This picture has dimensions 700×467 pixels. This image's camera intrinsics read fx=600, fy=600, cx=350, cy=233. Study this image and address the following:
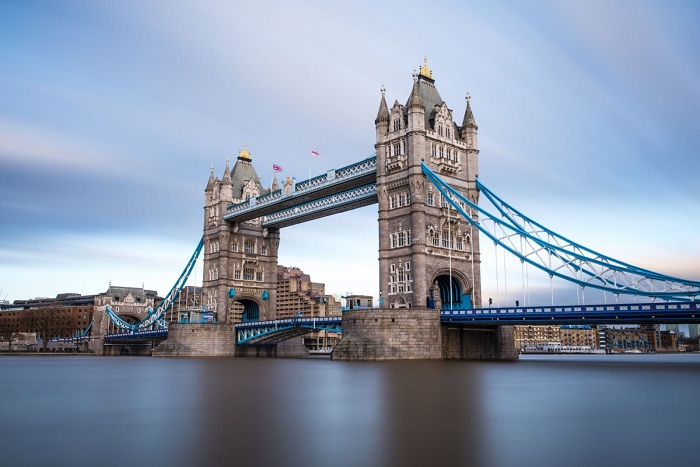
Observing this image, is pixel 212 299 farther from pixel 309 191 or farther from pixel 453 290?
pixel 453 290

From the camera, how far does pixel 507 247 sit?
1800 inches

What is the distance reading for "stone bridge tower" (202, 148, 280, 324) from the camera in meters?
74.5

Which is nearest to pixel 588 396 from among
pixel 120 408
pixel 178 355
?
pixel 120 408

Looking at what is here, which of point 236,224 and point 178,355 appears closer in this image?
point 178,355

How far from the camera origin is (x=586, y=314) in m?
41.0

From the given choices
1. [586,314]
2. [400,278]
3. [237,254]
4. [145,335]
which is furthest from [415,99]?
[145,335]

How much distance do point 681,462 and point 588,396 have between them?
10800 mm

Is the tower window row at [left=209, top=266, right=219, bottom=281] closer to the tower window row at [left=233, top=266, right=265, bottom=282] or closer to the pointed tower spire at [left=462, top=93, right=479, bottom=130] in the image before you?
the tower window row at [left=233, top=266, right=265, bottom=282]

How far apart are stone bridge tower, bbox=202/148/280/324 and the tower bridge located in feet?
19.5

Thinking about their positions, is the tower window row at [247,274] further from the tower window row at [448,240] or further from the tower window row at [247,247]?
the tower window row at [448,240]

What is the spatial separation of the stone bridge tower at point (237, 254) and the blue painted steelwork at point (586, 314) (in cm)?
3522

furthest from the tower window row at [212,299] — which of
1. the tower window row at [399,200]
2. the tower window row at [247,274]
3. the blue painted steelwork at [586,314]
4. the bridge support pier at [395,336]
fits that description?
the blue painted steelwork at [586,314]

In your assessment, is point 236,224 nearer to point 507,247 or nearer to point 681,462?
point 507,247

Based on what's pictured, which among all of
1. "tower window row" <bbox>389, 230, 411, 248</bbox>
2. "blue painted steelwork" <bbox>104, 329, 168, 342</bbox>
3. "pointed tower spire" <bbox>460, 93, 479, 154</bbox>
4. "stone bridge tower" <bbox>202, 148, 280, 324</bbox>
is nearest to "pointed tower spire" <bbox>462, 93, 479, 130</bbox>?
"pointed tower spire" <bbox>460, 93, 479, 154</bbox>
